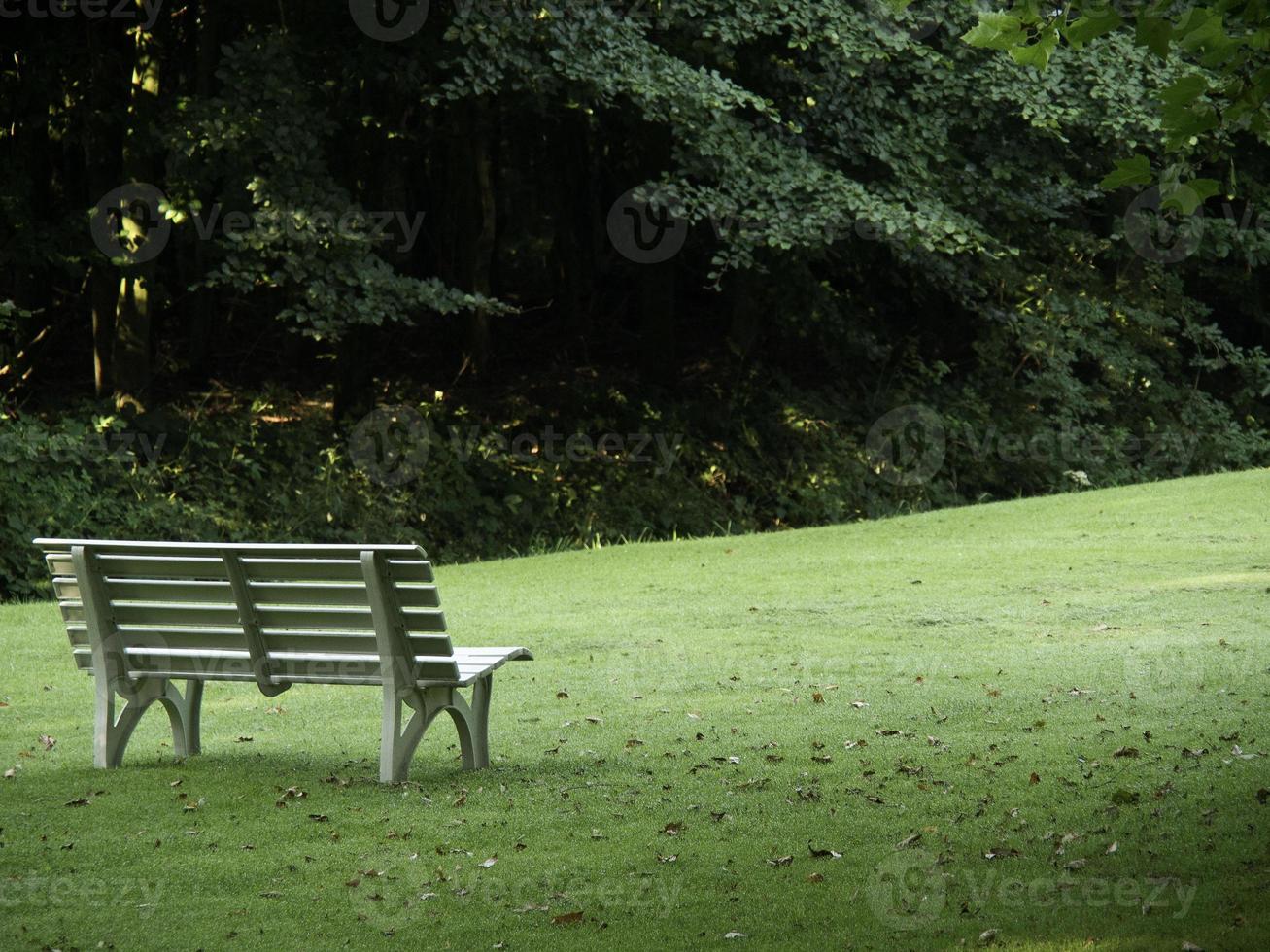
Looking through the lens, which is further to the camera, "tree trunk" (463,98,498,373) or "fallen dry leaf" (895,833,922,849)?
"tree trunk" (463,98,498,373)

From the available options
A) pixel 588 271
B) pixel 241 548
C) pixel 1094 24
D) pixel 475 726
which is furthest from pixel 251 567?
pixel 588 271

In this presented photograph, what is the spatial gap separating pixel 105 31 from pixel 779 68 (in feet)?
26.6

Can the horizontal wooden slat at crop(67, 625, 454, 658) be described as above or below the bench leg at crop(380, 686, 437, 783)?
above

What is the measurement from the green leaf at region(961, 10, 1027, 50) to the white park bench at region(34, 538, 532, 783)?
2564 millimetres

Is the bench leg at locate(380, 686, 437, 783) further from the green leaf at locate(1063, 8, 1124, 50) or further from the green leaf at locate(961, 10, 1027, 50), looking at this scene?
the green leaf at locate(1063, 8, 1124, 50)

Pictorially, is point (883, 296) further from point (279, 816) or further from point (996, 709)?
point (279, 816)

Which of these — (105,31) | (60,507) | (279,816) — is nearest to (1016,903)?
(279,816)

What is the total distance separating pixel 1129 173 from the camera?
497 centimetres

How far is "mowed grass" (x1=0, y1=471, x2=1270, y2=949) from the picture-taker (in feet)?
14.0

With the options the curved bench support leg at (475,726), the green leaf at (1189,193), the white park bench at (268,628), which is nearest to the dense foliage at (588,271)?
the white park bench at (268,628)

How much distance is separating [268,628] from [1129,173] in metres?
3.50

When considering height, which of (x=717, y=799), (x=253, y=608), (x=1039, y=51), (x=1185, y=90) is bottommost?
(x=717, y=799)

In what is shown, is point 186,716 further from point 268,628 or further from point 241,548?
point 241,548

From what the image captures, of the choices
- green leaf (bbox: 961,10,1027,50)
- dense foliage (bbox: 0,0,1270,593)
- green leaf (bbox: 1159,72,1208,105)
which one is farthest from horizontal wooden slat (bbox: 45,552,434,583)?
dense foliage (bbox: 0,0,1270,593)
